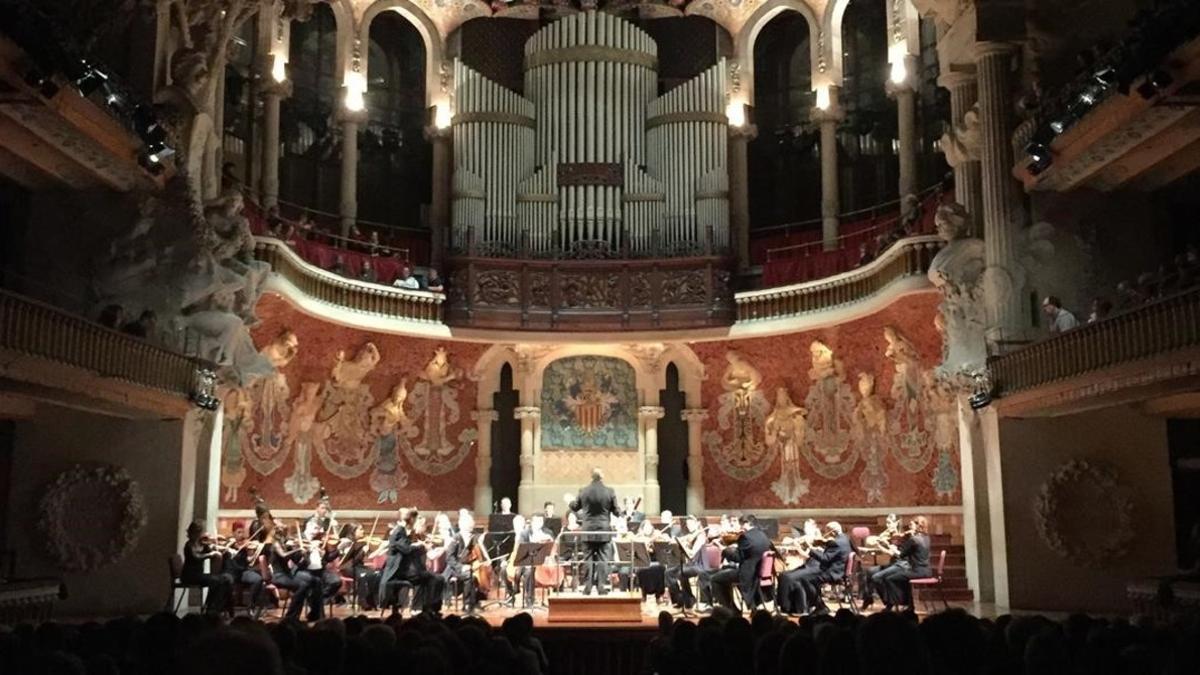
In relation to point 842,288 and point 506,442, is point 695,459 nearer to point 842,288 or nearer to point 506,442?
point 506,442

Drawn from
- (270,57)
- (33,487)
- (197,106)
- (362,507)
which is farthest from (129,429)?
(270,57)

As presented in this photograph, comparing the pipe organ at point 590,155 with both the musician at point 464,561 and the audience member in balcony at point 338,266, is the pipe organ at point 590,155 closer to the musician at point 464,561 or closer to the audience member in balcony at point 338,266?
the audience member in balcony at point 338,266

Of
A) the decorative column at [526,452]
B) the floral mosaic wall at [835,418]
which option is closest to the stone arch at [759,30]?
the floral mosaic wall at [835,418]

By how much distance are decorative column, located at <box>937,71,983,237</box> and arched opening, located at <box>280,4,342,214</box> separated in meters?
11.4

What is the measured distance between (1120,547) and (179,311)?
12.1m

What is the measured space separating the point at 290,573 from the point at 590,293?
943 centimetres

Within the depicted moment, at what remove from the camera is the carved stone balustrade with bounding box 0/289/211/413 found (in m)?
11.3

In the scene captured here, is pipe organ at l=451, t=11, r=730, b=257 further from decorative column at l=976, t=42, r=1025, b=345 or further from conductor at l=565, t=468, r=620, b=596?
conductor at l=565, t=468, r=620, b=596

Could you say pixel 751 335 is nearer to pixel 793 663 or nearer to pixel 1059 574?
pixel 1059 574

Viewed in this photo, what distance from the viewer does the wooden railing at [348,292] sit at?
17453mm

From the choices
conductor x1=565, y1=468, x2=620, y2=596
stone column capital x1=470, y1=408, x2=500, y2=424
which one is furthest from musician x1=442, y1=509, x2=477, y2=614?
stone column capital x1=470, y1=408, x2=500, y2=424

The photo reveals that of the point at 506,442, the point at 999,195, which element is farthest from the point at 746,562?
the point at 506,442

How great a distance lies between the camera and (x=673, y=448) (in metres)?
23.3

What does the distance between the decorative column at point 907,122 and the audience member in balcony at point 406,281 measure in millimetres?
8644
